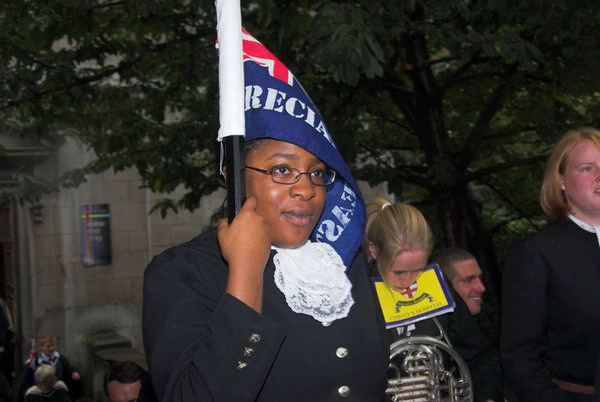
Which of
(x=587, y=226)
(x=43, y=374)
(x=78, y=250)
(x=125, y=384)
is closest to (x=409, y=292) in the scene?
(x=587, y=226)

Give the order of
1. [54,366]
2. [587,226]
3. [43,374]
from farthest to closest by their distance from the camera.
→ [54,366] → [43,374] → [587,226]

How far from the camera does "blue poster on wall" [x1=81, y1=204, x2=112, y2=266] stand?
40.7 ft

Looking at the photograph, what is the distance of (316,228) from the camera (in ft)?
6.81

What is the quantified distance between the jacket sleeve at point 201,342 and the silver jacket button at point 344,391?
286 mm

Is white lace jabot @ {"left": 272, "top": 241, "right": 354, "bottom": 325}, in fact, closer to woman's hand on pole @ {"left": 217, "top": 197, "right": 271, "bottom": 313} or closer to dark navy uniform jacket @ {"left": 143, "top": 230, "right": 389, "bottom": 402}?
dark navy uniform jacket @ {"left": 143, "top": 230, "right": 389, "bottom": 402}

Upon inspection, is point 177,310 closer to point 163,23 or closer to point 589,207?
point 589,207

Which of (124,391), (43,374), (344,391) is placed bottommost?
(43,374)

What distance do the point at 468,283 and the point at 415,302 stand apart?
839 mm

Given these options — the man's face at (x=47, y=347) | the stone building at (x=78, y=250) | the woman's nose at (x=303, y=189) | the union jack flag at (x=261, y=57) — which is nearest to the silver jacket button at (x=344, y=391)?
the woman's nose at (x=303, y=189)

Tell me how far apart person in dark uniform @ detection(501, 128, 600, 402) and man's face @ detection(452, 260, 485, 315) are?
111cm

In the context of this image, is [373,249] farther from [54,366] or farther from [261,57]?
[54,366]

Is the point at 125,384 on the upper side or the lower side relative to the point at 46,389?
upper

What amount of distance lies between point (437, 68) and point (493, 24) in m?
2.30

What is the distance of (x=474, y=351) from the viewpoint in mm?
3396
